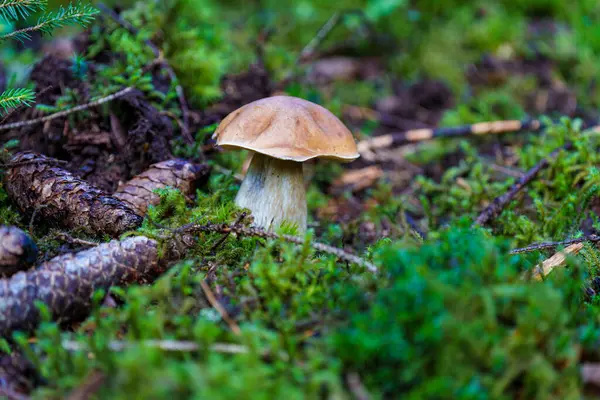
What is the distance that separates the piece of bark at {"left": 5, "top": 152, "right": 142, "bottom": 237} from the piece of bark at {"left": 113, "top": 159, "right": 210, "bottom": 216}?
144 mm

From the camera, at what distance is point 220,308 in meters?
1.57

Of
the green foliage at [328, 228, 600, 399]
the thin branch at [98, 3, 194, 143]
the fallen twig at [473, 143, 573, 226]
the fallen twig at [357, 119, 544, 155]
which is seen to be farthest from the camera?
the fallen twig at [357, 119, 544, 155]

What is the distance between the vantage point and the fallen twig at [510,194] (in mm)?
2604

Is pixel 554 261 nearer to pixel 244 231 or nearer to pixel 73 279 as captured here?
pixel 244 231

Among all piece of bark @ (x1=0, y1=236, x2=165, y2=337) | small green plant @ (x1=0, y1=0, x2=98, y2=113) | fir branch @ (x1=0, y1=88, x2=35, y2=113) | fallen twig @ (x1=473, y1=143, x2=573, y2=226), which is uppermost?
small green plant @ (x1=0, y1=0, x2=98, y2=113)

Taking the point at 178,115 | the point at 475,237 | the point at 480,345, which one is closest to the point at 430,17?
the point at 178,115

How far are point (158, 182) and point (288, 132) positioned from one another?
2.33ft

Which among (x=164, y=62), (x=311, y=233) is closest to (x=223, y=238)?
(x=311, y=233)

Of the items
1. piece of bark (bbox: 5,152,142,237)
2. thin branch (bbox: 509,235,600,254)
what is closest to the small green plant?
piece of bark (bbox: 5,152,142,237)

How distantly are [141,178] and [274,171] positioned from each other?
0.64 meters

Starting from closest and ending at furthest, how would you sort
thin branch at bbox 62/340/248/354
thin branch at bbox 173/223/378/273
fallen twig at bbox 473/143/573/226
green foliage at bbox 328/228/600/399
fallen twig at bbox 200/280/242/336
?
green foliage at bbox 328/228/600/399, thin branch at bbox 62/340/248/354, fallen twig at bbox 200/280/242/336, thin branch at bbox 173/223/378/273, fallen twig at bbox 473/143/573/226

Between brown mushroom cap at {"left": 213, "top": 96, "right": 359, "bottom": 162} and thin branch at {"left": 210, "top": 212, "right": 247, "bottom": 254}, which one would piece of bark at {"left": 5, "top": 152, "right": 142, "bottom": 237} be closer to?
thin branch at {"left": 210, "top": 212, "right": 247, "bottom": 254}

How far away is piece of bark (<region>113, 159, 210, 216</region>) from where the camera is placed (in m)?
2.24

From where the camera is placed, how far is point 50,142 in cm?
258
